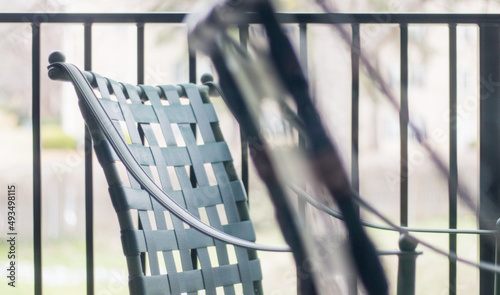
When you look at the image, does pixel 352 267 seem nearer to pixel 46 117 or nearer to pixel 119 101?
pixel 119 101

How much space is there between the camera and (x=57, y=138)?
7070 millimetres

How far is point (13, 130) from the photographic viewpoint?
7129 millimetres

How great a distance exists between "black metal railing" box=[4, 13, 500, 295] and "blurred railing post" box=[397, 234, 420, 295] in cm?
47

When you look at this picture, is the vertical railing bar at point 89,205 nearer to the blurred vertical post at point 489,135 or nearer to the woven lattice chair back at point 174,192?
the woven lattice chair back at point 174,192

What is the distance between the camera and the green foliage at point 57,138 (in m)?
6.79

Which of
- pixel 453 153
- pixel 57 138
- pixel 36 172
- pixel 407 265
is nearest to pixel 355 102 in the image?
pixel 453 153

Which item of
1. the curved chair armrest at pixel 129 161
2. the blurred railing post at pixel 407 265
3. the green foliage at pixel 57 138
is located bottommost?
the blurred railing post at pixel 407 265

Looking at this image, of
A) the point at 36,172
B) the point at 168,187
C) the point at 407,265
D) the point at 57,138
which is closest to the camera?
the point at 407,265

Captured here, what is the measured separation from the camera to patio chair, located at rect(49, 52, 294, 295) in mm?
1015

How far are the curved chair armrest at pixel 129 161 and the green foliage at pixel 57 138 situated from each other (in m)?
6.04

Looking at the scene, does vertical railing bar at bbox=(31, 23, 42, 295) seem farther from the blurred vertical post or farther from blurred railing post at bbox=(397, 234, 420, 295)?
the blurred vertical post

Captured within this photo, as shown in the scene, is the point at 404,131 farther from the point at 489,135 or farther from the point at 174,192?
the point at 174,192

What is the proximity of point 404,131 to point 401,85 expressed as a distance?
0.14m

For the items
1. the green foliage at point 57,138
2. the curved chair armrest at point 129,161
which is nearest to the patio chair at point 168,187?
the curved chair armrest at point 129,161
